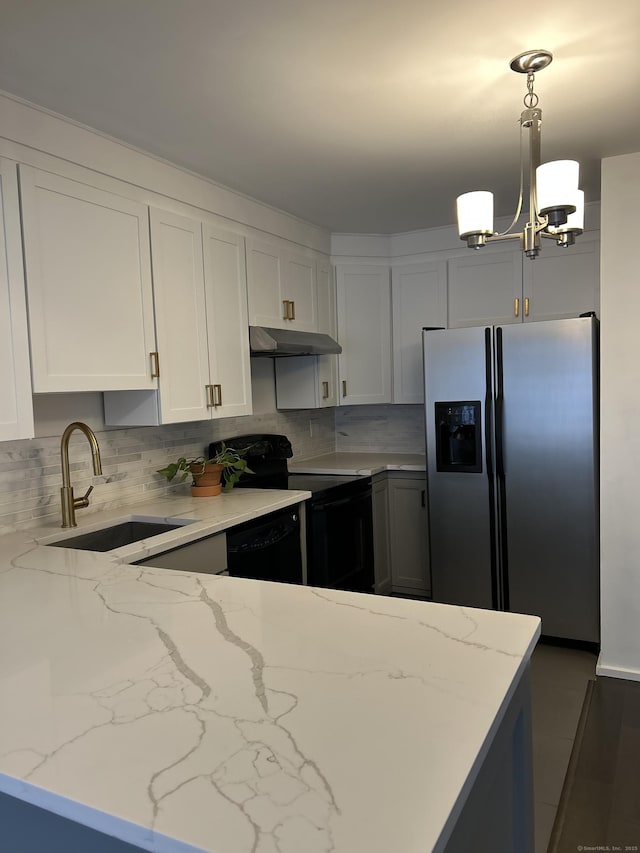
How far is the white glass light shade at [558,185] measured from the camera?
5.64 ft

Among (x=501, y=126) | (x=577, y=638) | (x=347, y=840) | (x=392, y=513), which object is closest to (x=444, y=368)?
(x=392, y=513)

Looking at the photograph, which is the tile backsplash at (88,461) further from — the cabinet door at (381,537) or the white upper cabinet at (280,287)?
the cabinet door at (381,537)

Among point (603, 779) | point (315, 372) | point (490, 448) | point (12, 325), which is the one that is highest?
point (12, 325)

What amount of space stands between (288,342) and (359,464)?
995 millimetres

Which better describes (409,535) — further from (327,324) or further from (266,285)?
(266,285)

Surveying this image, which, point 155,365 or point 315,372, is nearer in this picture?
point 155,365

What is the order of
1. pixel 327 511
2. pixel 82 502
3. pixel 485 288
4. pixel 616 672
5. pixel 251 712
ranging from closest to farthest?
1. pixel 251 712
2. pixel 82 502
3. pixel 616 672
4. pixel 327 511
5. pixel 485 288

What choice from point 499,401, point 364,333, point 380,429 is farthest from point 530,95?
point 380,429

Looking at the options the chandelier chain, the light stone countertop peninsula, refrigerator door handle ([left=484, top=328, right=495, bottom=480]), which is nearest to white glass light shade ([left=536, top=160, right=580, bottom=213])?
the chandelier chain

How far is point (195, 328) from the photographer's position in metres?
2.80

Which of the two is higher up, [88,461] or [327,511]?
[88,461]

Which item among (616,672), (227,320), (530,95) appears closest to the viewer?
(530,95)

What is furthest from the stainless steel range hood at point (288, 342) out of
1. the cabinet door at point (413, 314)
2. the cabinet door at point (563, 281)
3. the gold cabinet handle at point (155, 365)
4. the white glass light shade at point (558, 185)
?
the white glass light shade at point (558, 185)

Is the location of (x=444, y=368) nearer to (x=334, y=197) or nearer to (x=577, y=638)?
(x=334, y=197)
